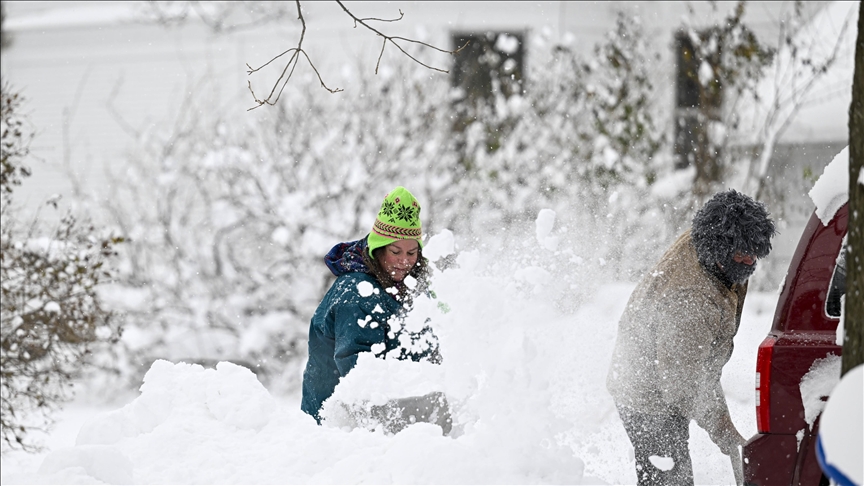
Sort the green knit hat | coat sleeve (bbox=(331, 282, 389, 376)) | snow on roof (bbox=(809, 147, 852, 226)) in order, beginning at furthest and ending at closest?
the green knit hat < coat sleeve (bbox=(331, 282, 389, 376)) < snow on roof (bbox=(809, 147, 852, 226))

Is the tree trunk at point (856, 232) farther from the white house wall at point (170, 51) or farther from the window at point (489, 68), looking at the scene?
the white house wall at point (170, 51)

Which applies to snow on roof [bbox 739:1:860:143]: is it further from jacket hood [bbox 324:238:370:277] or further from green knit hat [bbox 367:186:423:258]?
jacket hood [bbox 324:238:370:277]

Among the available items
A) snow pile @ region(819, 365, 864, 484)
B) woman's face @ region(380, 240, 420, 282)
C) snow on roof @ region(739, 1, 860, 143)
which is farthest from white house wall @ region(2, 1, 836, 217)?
snow pile @ region(819, 365, 864, 484)

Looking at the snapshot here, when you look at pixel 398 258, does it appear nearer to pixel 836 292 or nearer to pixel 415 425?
pixel 415 425

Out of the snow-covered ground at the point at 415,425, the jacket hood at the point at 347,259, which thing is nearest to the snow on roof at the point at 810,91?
the snow-covered ground at the point at 415,425

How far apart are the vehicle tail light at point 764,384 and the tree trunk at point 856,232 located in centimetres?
95

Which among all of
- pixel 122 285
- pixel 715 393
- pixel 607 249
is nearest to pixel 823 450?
pixel 715 393

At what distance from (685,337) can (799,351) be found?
42cm

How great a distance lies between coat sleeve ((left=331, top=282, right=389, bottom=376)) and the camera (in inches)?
144

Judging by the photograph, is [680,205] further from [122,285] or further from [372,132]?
[122,285]

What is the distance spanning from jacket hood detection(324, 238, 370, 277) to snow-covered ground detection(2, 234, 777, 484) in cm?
35

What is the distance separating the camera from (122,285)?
28.4 ft

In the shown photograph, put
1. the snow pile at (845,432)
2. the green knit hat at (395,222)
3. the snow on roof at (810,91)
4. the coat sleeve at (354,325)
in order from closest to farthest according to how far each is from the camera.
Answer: the snow pile at (845,432) < the coat sleeve at (354,325) < the green knit hat at (395,222) < the snow on roof at (810,91)

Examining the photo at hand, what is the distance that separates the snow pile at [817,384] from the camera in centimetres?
323
